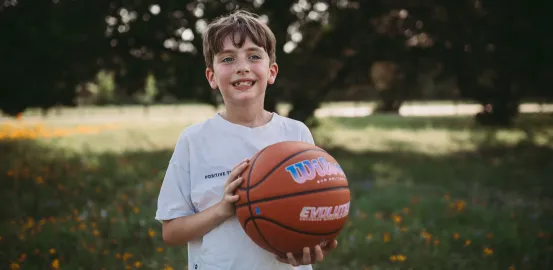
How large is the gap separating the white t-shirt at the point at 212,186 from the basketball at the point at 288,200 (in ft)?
0.23

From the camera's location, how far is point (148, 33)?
10.7m

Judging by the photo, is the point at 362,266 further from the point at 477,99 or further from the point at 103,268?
the point at 477,99

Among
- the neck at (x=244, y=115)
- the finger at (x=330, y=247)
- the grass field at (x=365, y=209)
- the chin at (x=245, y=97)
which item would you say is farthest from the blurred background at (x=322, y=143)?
the chin at (x=245, y=97)

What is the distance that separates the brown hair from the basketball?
44 cm

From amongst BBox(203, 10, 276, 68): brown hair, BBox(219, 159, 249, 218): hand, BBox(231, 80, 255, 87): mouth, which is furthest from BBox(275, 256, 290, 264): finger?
BBox(203, 10, 276, 68): brown hair

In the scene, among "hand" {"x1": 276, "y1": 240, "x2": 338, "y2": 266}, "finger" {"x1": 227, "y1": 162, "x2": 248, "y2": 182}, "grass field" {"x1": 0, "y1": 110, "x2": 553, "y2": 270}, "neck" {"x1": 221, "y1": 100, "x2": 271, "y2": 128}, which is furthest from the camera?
"grass field" {"x1": 0, "y1": 110, "x2": 553, "y2": 270}

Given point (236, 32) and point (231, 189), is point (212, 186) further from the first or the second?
point (236, 32)

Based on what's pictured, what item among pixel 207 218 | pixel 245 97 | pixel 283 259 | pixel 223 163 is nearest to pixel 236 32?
pixel 245 97

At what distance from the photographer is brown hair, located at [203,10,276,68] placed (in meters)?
2.09

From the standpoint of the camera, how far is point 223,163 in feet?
6.77

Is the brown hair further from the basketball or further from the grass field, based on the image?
the grass field

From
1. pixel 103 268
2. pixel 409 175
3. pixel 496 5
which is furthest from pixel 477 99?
pixel 103 268

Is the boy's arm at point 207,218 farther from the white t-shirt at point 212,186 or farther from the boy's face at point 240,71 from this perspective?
the boy's face at point 240,71

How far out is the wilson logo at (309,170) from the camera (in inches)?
83.5
